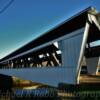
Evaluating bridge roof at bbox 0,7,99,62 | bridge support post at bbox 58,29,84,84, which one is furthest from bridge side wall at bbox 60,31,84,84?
bridge roof at bbox 0,7,99,62

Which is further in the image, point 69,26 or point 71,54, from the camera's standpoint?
point 69,26

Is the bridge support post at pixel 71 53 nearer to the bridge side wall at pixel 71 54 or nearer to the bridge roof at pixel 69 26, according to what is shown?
the bridge side wall at pixel 71 54

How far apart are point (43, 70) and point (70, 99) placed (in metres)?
6.37

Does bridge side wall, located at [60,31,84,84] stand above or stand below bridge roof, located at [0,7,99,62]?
below

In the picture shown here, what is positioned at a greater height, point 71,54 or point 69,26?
point 69,26

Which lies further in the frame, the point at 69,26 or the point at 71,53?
the point at 69,26

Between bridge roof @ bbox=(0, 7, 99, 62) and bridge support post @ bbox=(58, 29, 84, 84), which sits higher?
bridge roof @ bbox=(0, 7, 99, 62)

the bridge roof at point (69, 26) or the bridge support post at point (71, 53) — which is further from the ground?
Answer: the bridge roof at point (69, 26)

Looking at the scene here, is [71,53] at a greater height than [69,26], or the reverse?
[69,26]

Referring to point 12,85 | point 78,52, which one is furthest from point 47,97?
point 12,85

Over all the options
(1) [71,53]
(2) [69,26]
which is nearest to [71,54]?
(1) [71,53]

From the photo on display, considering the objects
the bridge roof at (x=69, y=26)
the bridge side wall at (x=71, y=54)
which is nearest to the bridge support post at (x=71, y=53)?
the bridge side wall at (x=71, y=54)

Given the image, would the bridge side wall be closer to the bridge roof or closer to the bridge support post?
the bridge support post

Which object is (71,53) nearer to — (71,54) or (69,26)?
(71,54)
